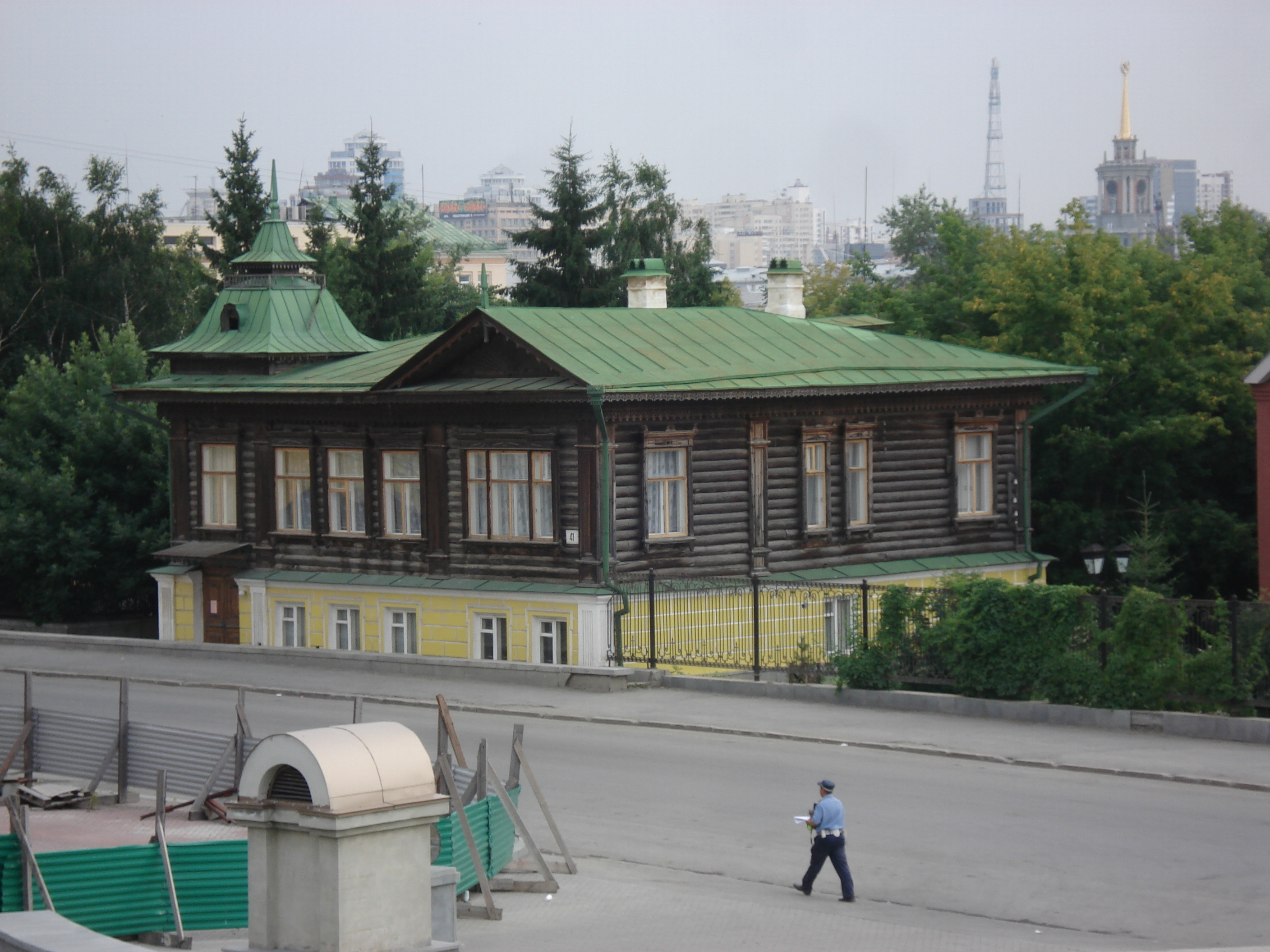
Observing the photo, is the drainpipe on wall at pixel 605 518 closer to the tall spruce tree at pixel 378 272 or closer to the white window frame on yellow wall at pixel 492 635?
the white window frame on yellow wall at pixel 492 635

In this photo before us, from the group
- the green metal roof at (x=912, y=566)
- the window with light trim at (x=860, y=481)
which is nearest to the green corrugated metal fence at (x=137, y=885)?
the green metal roof at (x=912, y=566)

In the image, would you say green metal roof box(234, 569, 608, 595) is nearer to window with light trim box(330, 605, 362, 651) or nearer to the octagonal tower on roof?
window with light trim box(330, 605, 362, 651)

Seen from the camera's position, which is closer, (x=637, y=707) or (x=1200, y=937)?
(x=1200, y=937)

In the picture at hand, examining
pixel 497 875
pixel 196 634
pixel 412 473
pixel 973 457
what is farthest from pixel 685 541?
pixel 497 875

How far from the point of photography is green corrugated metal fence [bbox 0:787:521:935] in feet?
41.9

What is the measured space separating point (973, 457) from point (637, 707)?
1283cm

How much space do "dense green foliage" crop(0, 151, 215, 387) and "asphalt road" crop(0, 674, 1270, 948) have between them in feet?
139

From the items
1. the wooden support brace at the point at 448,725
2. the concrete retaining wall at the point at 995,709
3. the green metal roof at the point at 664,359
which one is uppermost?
the green metal roof at the point at 664,359

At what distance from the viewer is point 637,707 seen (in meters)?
24.9

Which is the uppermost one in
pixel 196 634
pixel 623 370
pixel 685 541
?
pixel 623 370

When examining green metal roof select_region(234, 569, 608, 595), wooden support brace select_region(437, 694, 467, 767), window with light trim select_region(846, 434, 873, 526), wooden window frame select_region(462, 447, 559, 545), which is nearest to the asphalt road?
wooden support brace select_region(437, 694, 467, 767)

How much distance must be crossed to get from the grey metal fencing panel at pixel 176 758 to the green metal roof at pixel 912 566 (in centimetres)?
1444

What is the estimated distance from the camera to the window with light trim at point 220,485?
1380 inches

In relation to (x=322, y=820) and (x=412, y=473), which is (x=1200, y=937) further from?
(x=412, y=473)
